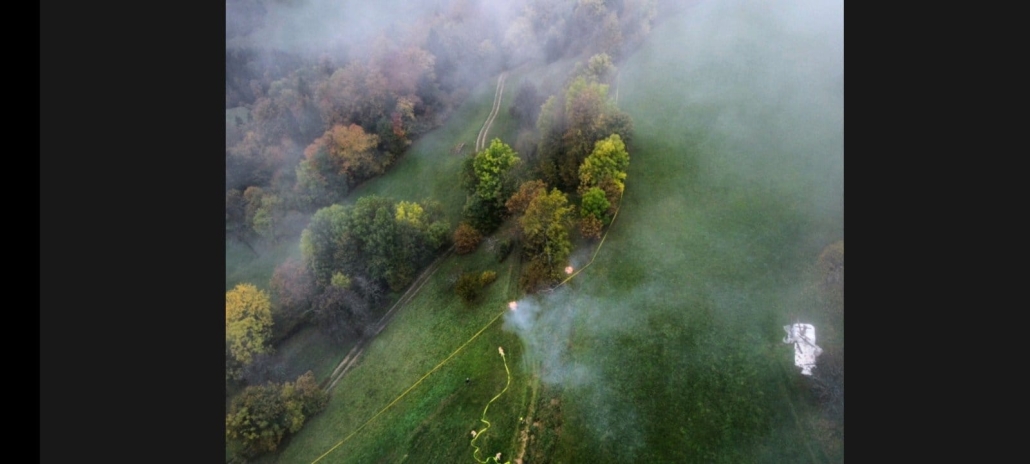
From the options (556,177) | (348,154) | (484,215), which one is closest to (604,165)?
(556,177)

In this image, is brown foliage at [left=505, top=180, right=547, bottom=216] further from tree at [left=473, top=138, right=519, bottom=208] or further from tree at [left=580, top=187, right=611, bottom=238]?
tree at [left=580, top=187, right=611, bottom=238]

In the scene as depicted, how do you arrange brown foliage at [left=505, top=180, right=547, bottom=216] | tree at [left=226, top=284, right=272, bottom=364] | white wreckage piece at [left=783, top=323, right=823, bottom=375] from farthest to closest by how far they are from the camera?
brown foliage at [left=505, top=180, right=547, bottom=216] → tree at [left=226, top=284, right=272, bottom=364] → white wreckage piece at [left=783, top=323, right=823, bottom=375]

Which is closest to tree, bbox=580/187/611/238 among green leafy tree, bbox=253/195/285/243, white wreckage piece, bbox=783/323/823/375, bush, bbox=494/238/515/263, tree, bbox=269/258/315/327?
bush, bbox=494/238/515/263

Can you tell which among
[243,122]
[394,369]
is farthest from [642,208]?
[243,122]

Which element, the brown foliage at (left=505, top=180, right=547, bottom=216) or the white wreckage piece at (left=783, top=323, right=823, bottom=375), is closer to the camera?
the white wreckage piece at (left=783, top=323, right=823, bottom=375)

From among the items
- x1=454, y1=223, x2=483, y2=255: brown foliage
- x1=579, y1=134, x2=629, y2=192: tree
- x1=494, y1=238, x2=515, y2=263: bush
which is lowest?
x1=579, y1=134, x2=629, y2=192: tree
